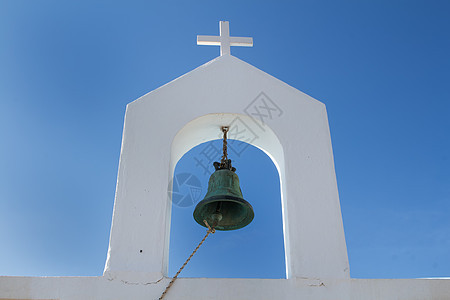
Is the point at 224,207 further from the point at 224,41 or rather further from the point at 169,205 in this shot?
the point at 224,41

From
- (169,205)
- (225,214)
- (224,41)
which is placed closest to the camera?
(169,205)

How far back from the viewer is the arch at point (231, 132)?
3285 mm

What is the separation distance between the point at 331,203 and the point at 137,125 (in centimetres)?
153

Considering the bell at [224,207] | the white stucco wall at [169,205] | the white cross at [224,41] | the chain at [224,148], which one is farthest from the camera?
the white cross at [224,41]

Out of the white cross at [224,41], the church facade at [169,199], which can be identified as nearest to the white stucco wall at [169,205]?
the church facade at [169,199]

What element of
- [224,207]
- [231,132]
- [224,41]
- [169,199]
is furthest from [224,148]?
[224,41]

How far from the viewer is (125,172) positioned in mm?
3072

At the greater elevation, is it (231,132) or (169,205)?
(231,132)

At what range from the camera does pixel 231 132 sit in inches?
140

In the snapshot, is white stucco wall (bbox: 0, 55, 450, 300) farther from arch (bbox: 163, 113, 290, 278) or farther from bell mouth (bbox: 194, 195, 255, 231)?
bell mouth (bbox: 194, 195, 255, 231)

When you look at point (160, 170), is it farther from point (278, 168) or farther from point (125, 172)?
point (278, 168)

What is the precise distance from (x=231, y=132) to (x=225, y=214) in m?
0.67

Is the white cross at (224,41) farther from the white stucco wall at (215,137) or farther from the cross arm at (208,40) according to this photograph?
the white stucco wall at (215,137)

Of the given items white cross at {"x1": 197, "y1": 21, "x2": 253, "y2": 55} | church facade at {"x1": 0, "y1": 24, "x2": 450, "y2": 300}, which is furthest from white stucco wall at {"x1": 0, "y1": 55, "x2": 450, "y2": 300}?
white cross at {"x1": 197, "y1": 21, "x2": 253, "y2": 55}
